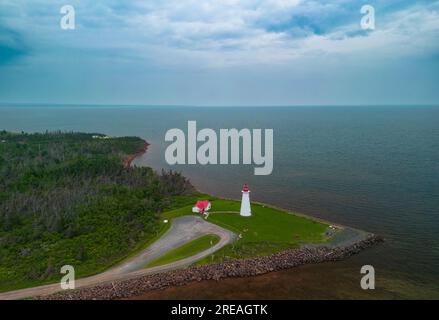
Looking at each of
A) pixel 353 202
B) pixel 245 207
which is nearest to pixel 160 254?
pixel 245 207

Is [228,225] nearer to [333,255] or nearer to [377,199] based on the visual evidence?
[333,255]

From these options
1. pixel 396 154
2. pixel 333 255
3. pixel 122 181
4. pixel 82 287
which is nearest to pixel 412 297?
pixel 333 255

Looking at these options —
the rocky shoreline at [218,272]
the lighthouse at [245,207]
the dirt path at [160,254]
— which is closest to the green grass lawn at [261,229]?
the lighthouse at [245,207]

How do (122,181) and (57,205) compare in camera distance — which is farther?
(122,181)

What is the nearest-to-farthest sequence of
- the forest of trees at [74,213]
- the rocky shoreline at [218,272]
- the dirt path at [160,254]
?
the rocky shoreline at [218,272] < the dirt path at [160,254] < the forest of trees at [74,213]

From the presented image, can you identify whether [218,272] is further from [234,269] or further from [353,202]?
[353,202]

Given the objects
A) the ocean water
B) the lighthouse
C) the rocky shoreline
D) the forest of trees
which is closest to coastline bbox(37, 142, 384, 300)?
the rocky shoreline

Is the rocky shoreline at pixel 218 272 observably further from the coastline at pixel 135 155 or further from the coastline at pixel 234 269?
the coastline at pixel 135 155
